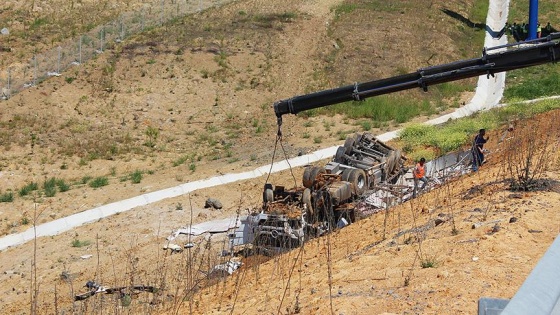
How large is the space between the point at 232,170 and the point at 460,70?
13922 mm

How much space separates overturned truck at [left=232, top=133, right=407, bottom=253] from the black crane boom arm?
8.02 feet

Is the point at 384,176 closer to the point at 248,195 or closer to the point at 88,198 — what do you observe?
the point at 248,195

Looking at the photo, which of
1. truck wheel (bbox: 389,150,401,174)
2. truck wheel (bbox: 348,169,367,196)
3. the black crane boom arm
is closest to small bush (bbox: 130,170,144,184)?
truck wheel (bbox: 389,150,401,174)

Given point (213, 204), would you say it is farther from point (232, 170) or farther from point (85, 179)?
point (85, 179)

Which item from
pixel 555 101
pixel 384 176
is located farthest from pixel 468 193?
pixel 555 101

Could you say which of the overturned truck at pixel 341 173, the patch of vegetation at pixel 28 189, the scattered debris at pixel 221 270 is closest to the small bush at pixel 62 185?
the patch of vegetation at pixel 28 189

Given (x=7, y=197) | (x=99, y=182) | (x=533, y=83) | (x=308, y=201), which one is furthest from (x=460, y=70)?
(x=533, y=83)

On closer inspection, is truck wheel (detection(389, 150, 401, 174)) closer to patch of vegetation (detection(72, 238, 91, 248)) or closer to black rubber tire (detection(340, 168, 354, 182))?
black rubber tire (detection(340, 168, 354, 182))

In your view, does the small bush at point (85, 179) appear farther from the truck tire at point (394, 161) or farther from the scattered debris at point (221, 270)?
the scattered debris at point (221, 270)

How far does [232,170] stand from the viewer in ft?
95.0

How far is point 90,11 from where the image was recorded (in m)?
51.5

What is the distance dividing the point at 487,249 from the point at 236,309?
3383 mm

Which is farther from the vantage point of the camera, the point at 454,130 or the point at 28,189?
the point at 454,130

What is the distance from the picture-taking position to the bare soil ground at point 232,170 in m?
9.77
